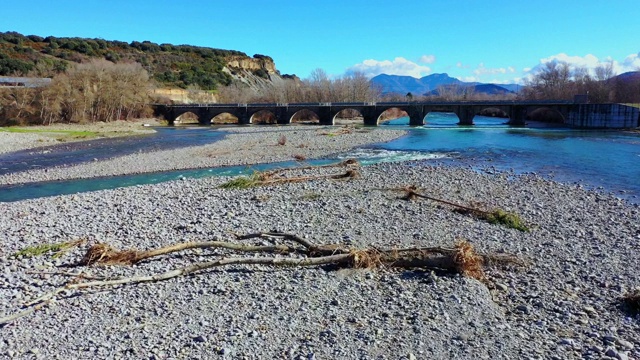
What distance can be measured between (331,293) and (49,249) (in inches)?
303

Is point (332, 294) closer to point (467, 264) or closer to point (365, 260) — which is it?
point (365, 260)

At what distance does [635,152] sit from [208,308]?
4074 cm

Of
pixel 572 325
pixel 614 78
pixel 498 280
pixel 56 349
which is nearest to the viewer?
pixel 56 349

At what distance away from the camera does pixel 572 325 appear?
801 cm

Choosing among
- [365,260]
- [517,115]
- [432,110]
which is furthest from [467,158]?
[517,115]

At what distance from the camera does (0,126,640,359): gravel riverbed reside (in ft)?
23.8

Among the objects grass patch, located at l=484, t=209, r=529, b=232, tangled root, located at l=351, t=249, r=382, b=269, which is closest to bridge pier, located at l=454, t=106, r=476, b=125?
grass patch, located at l=484, t=209, r=529, b=232

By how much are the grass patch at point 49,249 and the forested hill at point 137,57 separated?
102 meters

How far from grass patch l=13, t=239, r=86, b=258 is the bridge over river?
69650 millimetres

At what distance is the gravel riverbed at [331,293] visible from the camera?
725 cm

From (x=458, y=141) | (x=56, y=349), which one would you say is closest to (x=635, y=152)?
(x=458, y=141)

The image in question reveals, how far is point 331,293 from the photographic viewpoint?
9219mm

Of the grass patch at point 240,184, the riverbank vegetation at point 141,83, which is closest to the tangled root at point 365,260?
the grass patch at point 240,184

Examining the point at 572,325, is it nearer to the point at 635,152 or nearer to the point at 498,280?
the point at 498,280
